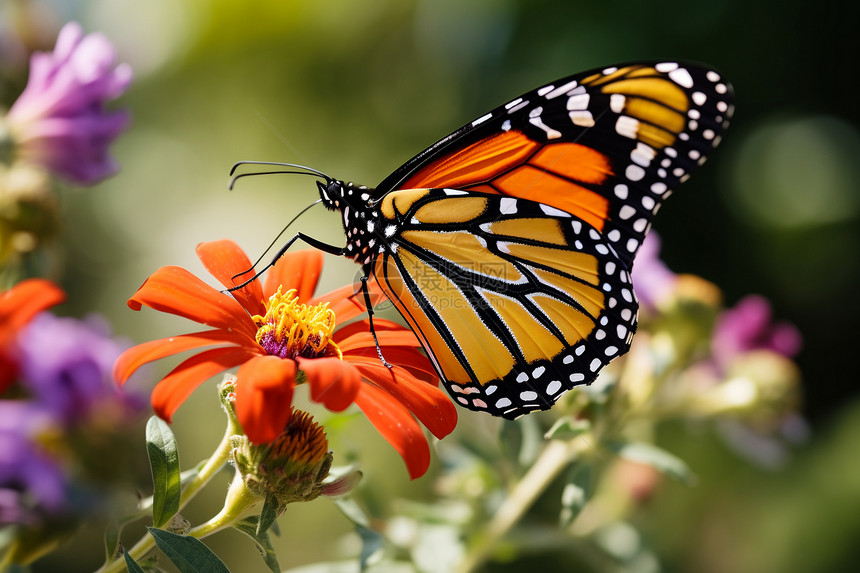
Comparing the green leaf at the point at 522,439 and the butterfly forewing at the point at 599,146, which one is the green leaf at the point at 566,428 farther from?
the butterfly forewing at the point at 599,146

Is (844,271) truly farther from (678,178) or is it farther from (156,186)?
(156,186)

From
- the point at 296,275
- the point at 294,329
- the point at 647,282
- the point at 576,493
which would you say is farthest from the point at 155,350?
the point at 647,282

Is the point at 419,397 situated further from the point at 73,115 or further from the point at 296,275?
the point at 73,115

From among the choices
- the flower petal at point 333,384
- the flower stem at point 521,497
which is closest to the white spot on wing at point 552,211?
the flower stem at point 521,497

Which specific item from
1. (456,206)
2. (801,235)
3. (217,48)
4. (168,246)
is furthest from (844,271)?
(217,48)

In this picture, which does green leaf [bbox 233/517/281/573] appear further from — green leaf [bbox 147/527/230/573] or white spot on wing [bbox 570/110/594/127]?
white spot on wing [bbox 570/110/594/127]

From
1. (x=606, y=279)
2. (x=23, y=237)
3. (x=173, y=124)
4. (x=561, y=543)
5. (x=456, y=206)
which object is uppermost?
(x=173, y=124)
